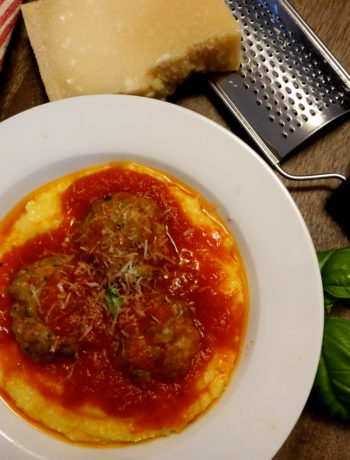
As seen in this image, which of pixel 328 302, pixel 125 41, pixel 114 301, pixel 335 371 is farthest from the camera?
pixel 125 41

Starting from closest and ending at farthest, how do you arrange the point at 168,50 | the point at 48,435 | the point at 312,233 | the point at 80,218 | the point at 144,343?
the point at 144,343 < the point at 48,435 < the point at 80,218 < the point at 168,50 < the point at 312,233

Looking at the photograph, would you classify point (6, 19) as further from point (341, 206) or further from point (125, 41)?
point (341, 206)

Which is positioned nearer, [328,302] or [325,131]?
[328,302]

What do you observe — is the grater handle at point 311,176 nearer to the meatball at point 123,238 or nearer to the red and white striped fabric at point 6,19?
the meatball at point 123,238

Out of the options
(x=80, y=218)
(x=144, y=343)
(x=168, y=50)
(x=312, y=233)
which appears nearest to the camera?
(x=144, y=343)

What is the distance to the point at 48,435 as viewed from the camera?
3385mm

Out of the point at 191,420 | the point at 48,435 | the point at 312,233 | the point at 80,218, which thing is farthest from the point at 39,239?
the point at 312,233

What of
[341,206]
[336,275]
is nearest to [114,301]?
[336,275]

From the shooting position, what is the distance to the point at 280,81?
414 cm

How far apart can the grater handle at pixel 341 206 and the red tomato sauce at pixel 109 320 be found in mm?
1315

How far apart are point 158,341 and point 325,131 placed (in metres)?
2.63

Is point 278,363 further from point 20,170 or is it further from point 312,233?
point 20,170

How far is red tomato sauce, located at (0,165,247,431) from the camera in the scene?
333 cm

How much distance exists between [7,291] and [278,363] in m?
2.19
